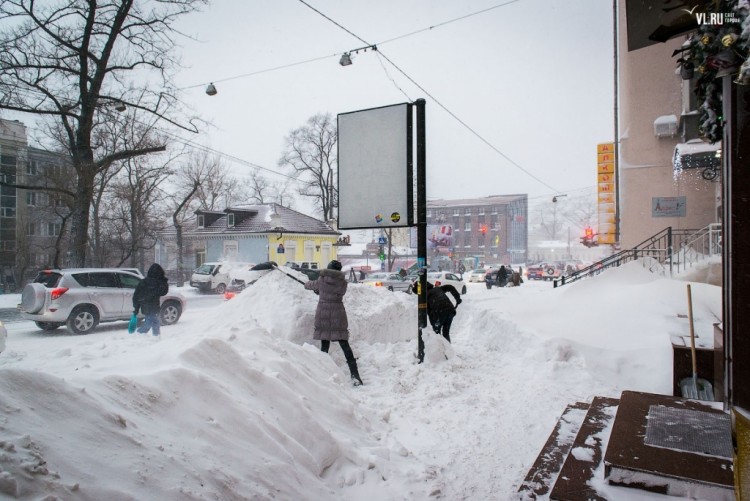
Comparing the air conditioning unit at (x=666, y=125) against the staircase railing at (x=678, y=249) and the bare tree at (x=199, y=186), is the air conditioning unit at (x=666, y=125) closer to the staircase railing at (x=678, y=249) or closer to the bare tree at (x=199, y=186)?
the staircase railing at (x=678, y=249)

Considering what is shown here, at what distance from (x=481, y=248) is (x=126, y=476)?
78159 millimetres

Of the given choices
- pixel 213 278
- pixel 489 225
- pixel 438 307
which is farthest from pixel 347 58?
pixel 489 225

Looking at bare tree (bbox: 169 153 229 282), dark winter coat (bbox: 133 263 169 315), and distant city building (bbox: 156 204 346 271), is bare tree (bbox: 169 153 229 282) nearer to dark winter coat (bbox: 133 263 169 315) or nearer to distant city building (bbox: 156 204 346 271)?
distant city building (bbox: 156 204 346 271)

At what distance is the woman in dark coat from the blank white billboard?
165 cm

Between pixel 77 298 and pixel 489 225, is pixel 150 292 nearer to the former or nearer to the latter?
pixel 77 298

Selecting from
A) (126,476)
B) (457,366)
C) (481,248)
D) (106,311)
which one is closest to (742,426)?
(126,476)

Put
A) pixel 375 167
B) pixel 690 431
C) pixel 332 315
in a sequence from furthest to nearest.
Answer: pixel 375 167 < pixel 332 315 < pixel 690 431

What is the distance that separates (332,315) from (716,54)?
5129mm

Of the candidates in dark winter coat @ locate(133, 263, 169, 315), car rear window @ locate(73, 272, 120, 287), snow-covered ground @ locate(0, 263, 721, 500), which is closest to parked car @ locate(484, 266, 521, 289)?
snow-covered ground @ locate(0, 263, 721, 500)

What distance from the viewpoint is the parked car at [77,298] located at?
11123mm

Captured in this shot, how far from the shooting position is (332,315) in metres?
6.48

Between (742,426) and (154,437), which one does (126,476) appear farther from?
(742,426)

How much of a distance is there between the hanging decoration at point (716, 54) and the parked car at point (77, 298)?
1325 cm


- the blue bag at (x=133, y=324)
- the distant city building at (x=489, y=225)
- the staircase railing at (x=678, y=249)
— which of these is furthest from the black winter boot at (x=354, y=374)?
the distant city building at (x=489, y=225)
